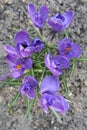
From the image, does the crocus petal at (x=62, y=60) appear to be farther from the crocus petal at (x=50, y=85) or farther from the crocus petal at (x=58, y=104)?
the crocus petal at (x=58, y=104)

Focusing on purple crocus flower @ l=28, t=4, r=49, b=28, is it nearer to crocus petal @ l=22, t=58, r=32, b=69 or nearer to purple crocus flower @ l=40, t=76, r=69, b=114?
crocus petal @ l=22, t=58, r=32, b=69

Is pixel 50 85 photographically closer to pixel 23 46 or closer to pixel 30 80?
pixel 30 80

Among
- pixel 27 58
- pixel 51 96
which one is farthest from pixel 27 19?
pixel 51 96

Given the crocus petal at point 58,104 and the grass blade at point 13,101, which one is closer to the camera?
the crocus petal at point 58,104

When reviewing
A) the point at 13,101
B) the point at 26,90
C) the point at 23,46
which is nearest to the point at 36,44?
the point at 23,46

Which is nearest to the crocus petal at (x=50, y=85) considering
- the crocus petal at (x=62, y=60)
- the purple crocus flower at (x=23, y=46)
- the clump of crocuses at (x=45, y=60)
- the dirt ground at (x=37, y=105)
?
the clump of crocuses at (x=45, y=60)

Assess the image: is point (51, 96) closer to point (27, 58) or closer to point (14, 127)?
point (27, 58)
